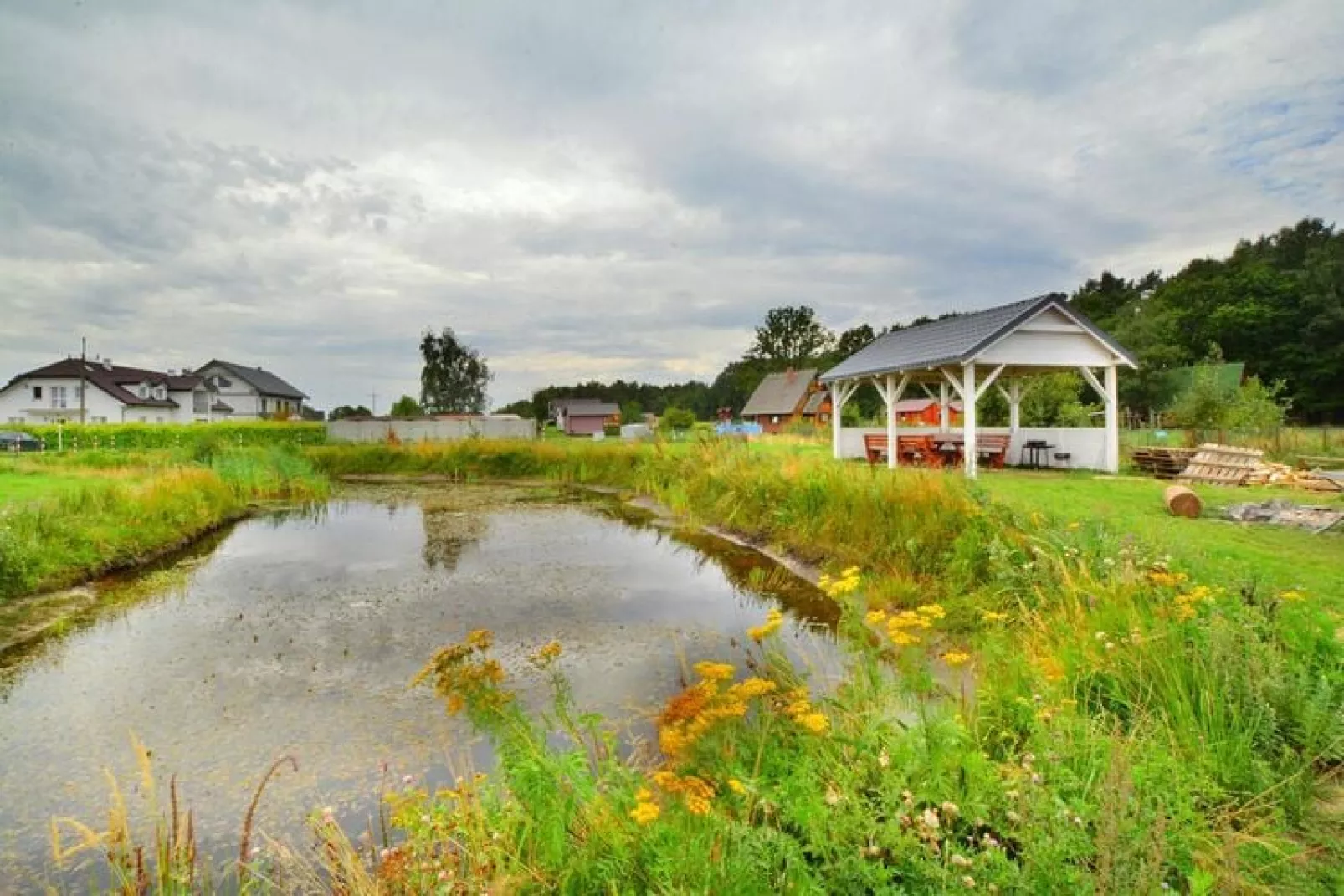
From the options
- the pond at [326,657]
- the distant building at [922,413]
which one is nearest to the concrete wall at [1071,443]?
the distant building at [922,413]

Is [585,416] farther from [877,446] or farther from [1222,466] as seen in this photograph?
[1222,466]

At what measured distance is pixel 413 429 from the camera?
105 feet

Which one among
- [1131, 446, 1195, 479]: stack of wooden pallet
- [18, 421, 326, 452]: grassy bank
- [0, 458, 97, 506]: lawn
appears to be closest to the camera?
[0, 458, 97, 506]: lawn

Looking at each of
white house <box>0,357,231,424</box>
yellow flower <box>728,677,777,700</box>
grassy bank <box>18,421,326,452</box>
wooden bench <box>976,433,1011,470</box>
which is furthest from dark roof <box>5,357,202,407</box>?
yellow flower <box>728,677,777,700</box>

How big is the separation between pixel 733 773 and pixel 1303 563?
5992 millimetres

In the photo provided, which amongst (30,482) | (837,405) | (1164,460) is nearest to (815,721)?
(1164,460)

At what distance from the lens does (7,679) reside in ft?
19.3

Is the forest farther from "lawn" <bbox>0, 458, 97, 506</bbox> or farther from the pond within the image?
"lawn" <bbox>0, 458, 97, 506</bbox>

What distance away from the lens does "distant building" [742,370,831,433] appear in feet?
157

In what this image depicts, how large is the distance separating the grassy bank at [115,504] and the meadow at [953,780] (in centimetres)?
664

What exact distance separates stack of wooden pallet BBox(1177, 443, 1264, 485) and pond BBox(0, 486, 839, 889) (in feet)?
26.7

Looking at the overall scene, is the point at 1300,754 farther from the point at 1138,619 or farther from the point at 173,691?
the point at 173,691

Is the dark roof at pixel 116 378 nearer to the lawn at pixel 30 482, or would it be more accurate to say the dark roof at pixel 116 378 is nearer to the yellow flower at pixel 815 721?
the lawn at pixel 30 482

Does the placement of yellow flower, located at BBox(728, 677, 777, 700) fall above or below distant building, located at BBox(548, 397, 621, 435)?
below
